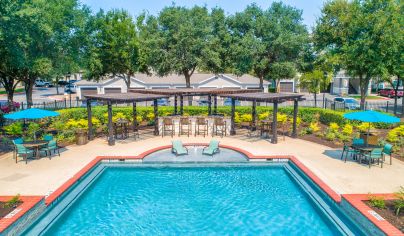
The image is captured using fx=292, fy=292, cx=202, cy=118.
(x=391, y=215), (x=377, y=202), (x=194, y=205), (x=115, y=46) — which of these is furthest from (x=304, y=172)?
(x=115, y=46)

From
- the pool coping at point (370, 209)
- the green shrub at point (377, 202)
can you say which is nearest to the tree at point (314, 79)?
the pool coping at point (370, 209)

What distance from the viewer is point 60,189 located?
1122 cm

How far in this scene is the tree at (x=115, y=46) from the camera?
3590 centimetres

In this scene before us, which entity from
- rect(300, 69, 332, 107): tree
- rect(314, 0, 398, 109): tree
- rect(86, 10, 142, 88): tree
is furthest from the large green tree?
rect(300, 69, 332, 107): tree

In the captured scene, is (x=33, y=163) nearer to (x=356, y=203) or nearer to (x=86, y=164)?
(x=86, y=164)

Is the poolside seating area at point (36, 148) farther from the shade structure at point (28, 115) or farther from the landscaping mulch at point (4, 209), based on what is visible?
the landscaping mulch at point (4, 209)

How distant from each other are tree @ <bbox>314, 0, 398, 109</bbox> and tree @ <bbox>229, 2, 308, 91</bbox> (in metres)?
5.01

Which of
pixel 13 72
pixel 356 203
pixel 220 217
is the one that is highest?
pixel 13 72

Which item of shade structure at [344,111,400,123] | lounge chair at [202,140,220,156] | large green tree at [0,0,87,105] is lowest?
lounge chair at [202,140,220,156]

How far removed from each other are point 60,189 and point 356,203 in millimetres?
10666

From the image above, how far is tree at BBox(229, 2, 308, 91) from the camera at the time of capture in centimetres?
3628

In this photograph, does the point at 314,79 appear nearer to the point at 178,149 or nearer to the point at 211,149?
the point at 211,149

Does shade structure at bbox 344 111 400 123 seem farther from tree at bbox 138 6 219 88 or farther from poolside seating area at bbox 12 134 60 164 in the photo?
tree at bbox 138 6 219 88

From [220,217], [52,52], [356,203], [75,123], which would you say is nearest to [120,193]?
[220,217]
